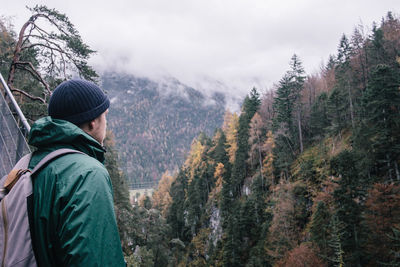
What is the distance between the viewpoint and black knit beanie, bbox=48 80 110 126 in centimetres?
162

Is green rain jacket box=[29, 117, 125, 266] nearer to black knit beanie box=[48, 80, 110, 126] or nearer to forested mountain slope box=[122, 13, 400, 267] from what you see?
black knit beanie box=[48, 80, 110, 126]

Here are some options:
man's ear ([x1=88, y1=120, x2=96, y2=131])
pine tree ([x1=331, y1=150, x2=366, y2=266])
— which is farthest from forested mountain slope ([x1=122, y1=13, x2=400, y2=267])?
man's ear ([x1=88, y1=120, x2=96, y2=131])

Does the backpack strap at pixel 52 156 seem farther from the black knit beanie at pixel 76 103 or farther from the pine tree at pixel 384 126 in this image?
the pine tree at pixel 384 126

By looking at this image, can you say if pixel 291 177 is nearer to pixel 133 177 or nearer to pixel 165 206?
pixel 165 206

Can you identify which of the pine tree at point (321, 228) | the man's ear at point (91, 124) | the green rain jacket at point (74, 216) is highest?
the man's ear at point (91, 124)

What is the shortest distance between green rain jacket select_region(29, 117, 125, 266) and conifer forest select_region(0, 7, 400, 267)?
8027 millimetres

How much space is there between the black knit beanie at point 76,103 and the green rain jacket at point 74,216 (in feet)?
1.21

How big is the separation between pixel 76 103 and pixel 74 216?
731 mm

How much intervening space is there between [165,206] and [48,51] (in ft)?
217

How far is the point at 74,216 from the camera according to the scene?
118cm

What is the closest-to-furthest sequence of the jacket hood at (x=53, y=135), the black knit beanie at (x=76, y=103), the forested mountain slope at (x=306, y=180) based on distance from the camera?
1. the jacket hood at (x=53, y=135)
2. the black knit beanie at (x=76, y=103)
3. the forested mountain slope at (x=306, y=180)

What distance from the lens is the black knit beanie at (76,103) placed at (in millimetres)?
1623

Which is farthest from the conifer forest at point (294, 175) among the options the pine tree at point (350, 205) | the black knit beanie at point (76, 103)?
the black knit beanie at point (76, 103)

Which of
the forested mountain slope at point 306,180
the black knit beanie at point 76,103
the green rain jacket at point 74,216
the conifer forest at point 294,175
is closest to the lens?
the green rain jacket at point 74,216
